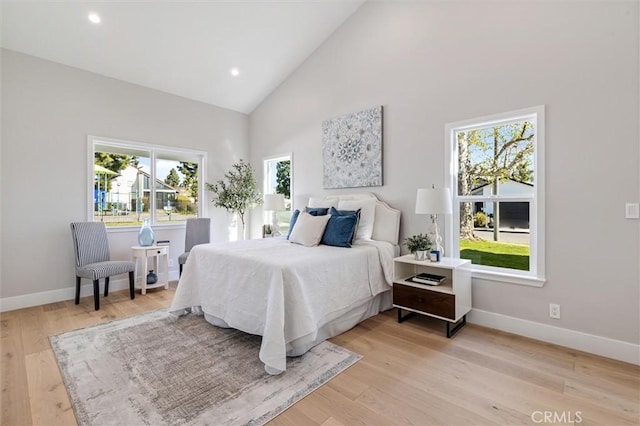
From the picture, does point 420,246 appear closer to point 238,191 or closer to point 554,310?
point 554,310

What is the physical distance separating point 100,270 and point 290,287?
2572mm

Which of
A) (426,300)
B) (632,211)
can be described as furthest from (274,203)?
(632,211)

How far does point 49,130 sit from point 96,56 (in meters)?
1.08

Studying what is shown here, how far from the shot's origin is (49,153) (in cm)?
366

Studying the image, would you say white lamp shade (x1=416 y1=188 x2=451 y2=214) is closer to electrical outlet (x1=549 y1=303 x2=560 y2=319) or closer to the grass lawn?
the grass lawn

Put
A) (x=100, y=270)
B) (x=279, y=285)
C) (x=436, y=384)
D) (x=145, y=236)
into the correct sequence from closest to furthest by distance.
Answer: (x=436, y=384) → (x=279, y=285) → (x=100, y=270) → (x=145, y=236)

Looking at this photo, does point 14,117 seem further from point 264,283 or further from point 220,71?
point 264,283

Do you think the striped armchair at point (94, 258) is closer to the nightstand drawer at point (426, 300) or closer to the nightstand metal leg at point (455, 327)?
the nightstand drawer at point (426, 300)

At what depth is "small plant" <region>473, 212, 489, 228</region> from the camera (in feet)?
10.1

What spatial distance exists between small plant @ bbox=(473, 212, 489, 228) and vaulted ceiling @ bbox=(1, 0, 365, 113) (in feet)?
10.2

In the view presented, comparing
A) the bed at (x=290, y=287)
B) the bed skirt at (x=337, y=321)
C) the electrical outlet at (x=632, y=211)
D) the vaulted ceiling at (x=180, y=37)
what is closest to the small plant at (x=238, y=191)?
the vaulted ceiling at (x=180, y=37)

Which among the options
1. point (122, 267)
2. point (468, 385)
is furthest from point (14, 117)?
point (468, 385)

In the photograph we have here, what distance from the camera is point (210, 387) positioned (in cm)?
196

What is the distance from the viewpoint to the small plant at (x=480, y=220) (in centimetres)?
309
